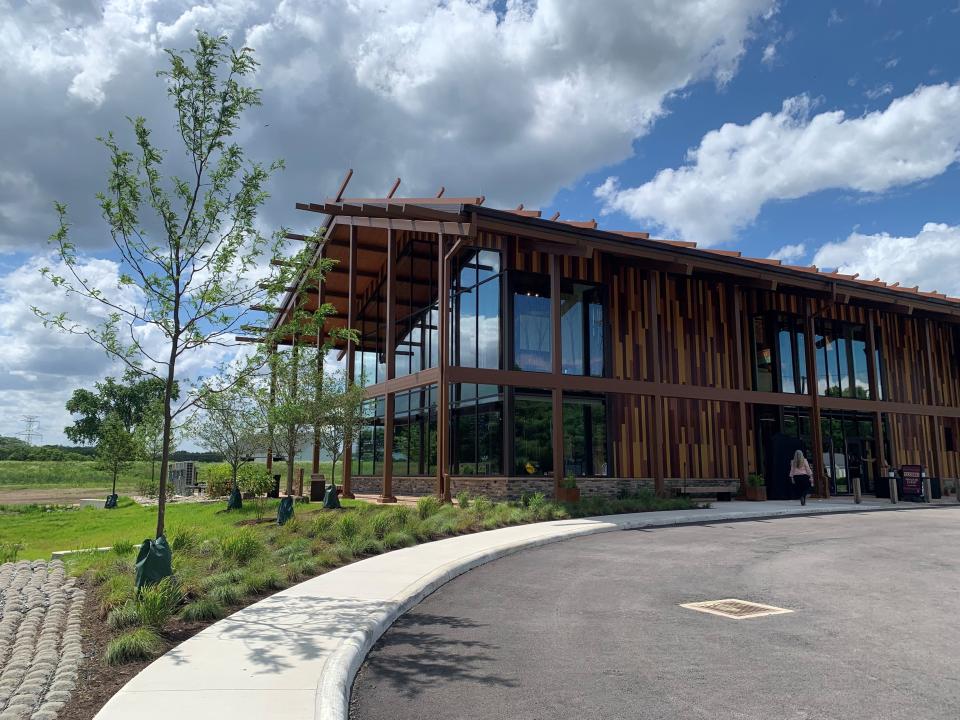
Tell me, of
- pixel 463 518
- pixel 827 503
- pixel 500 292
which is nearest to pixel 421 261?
pixel 500 292

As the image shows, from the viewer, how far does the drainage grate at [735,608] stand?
7.39m

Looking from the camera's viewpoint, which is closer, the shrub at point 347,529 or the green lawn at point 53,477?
the shrub at point 347,529

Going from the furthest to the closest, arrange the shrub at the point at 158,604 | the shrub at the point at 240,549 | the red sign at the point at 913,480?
the red sign at the point at 913,480 → the shrub at the point at 240,549 → the shrub at the point at 158,604

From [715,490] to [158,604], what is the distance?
1956 centimetres

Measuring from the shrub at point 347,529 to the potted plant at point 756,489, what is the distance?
15.6 m

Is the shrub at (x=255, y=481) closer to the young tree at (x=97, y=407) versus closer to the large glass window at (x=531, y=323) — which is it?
the large glass window at (x=531, y=323)

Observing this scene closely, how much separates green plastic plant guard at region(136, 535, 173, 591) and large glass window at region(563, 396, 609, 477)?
1421 cm

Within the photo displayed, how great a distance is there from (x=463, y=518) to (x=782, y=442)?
14.9 m

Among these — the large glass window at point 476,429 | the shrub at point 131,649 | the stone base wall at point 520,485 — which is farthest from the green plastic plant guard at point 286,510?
the shrub at point 131,649

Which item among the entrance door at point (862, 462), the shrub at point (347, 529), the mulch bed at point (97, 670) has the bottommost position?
the mulch bed at point (97, 670)

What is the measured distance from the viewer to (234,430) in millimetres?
22344

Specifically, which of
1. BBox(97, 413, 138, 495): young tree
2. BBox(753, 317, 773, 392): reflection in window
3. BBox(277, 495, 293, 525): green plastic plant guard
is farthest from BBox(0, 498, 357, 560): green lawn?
BBox(753, 317, 773, 392): reflection in window

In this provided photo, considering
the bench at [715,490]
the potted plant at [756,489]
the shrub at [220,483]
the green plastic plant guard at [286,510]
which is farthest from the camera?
the shrub at [220,483]

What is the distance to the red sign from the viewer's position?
25.2 metres
